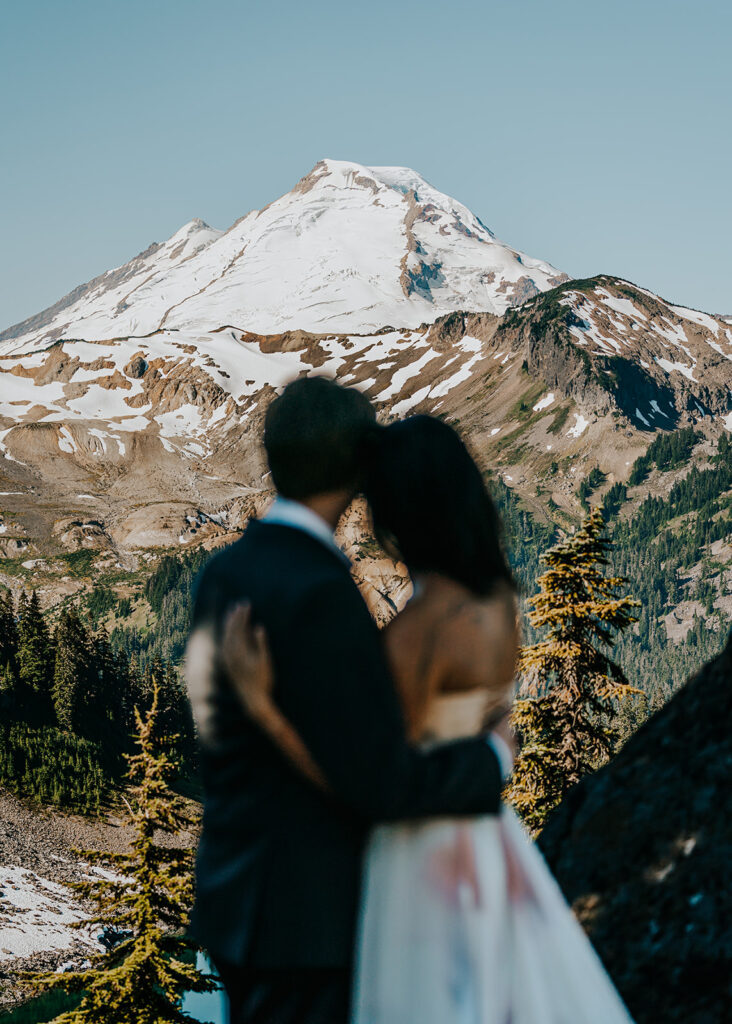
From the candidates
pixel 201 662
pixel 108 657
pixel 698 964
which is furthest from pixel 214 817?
pixel 108 657

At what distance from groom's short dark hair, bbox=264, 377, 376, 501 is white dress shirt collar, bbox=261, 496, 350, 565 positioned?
43mm

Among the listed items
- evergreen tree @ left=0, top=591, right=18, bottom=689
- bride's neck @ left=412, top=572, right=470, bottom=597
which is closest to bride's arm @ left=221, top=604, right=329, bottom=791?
bride's neck @ left=412, top=572, right=470, bottom=597

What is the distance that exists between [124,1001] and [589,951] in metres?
10.2

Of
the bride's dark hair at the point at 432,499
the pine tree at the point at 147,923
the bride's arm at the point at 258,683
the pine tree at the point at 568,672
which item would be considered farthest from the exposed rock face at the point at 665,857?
the pine tree at the point at 568,672

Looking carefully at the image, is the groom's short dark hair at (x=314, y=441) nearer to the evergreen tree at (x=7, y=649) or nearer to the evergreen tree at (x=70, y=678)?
the evergreen tree at (x=7, y=649)

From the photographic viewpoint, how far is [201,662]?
7.31 feet

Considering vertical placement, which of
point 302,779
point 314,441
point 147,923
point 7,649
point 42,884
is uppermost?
point 7,649

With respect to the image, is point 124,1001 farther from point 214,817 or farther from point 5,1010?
point 5,1010

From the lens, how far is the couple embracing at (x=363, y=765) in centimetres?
205

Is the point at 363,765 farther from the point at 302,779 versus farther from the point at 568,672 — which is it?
the point at 568,672

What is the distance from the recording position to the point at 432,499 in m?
2.46

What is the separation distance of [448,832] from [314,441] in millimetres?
1052

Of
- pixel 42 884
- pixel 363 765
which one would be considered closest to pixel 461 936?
pixel 363 765

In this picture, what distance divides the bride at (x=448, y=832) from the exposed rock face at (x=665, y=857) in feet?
2.59
